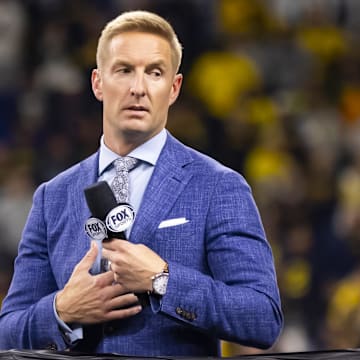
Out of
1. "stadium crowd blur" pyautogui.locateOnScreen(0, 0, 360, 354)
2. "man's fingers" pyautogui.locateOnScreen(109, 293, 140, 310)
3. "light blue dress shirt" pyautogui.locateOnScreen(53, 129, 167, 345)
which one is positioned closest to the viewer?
"man's fingers" pyautogui.locateOnScreen(109, 293, 140, 310)

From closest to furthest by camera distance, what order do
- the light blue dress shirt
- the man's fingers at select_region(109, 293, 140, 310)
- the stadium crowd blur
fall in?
the man's fingers at select_region(109, 293, 140, 310)
the light blue dress shirt
the stadium crowd blur

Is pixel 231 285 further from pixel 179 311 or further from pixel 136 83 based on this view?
pixel 136 83

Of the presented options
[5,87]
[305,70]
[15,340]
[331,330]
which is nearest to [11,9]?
[5,87]

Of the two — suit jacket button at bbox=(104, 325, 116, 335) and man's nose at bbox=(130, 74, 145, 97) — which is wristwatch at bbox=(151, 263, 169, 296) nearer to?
suit jacket button at bbox=(104, 325, 116, 335)

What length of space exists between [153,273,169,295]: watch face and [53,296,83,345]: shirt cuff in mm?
170

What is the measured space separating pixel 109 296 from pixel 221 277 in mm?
202

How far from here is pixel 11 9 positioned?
6.31m

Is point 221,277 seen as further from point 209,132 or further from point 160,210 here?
point 209,132

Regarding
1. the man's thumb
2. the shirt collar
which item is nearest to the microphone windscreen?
the man's thumb

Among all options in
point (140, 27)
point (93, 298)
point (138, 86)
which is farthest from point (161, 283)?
point (140, 27)

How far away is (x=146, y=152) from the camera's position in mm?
2027

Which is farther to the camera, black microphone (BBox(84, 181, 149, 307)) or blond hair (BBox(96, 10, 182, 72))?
blond hair (BBox(96, 10, 182, 72))

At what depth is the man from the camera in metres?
1.88

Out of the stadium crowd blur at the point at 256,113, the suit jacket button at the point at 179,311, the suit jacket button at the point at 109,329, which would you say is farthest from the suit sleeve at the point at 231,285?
the stadium crowd blur at the point at 256,113
